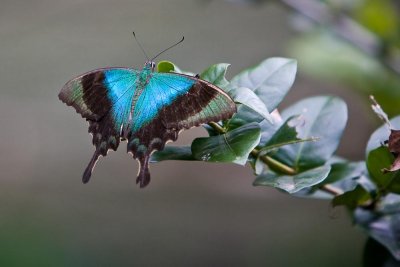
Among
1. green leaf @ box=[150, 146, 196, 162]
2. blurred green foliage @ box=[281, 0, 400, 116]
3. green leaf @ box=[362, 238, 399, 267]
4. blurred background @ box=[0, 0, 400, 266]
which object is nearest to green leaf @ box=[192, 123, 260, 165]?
green leaf @ box=[150, 146, 196, 162]

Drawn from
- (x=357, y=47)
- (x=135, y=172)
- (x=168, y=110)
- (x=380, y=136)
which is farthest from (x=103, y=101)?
(x=135, y=172)

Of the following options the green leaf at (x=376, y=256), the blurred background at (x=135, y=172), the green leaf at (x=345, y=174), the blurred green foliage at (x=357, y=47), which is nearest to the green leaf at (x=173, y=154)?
the green leaf at (x=345, y=174)

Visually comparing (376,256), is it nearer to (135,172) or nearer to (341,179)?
(341,179)

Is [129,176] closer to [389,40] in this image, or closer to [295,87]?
[295,87]

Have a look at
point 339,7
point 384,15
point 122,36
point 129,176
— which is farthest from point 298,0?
point 122,36

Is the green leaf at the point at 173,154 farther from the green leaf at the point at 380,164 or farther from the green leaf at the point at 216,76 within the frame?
the green leaf at the point at 380,164

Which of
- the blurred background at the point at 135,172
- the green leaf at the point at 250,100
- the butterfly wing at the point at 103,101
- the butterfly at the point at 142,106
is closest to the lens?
the green leaf at the point at 250,100
